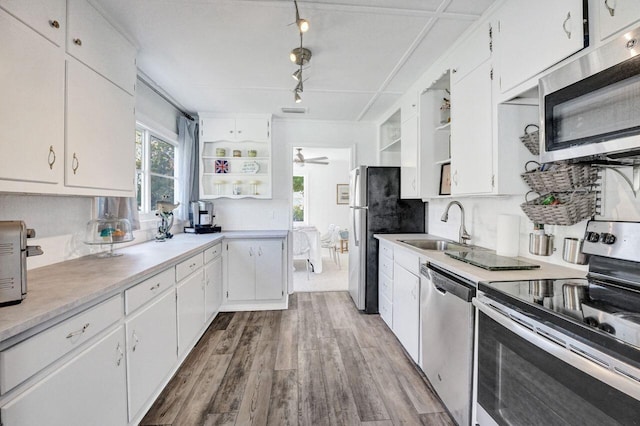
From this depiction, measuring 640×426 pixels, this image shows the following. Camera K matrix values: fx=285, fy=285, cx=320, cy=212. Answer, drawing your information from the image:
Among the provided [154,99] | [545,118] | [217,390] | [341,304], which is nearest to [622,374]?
[545,118]

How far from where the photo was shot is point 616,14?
3.56ft

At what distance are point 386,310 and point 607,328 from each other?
88.2 inches

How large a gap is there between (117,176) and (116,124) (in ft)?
1.13

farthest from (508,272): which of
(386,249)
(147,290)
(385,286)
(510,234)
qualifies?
(147,290)

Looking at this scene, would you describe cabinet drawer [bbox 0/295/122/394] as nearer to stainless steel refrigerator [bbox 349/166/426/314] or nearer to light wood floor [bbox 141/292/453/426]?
light wood floor [bbox 141/292/453/426]

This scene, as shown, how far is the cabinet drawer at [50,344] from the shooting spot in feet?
2.91

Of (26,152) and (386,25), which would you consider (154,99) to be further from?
(386,25)

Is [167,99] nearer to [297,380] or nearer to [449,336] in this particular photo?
[297,380]

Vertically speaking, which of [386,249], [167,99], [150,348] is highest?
[167,99]

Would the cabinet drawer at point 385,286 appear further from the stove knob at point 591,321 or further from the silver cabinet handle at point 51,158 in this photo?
the silver cabinet handle at point 51,158

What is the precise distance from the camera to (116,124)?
6.25ft

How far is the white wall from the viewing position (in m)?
3.98

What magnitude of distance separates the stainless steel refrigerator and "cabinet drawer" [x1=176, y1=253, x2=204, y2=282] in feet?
5.74

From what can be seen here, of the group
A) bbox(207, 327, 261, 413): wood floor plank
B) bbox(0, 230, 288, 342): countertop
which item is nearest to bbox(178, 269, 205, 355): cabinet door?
bbox(0, 230, 288, 342): countertop
